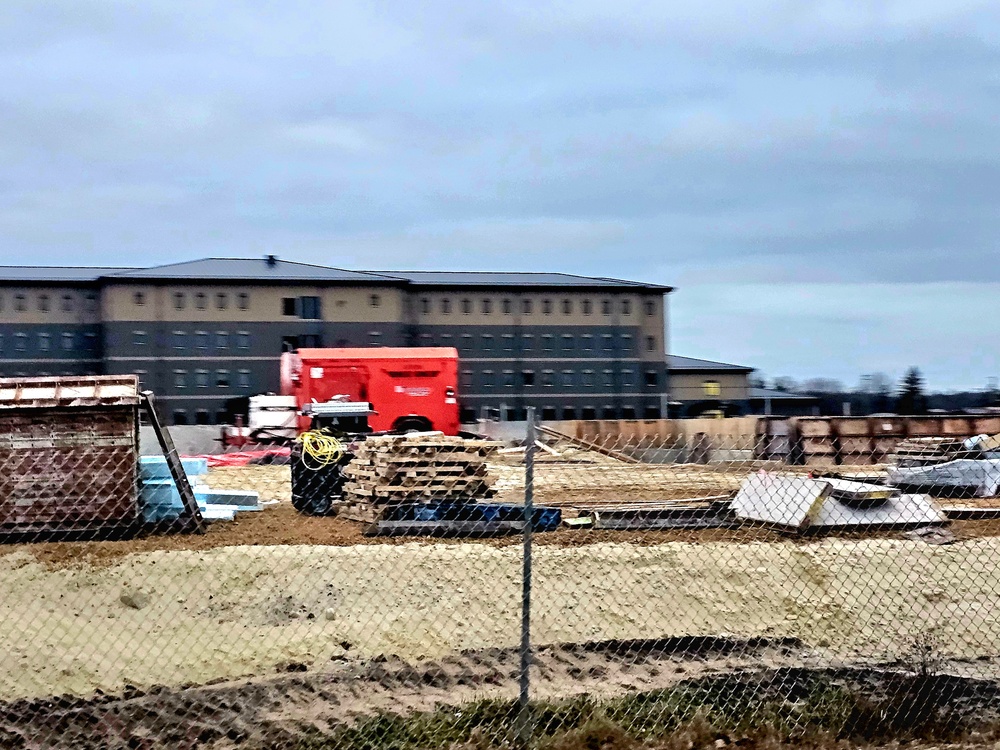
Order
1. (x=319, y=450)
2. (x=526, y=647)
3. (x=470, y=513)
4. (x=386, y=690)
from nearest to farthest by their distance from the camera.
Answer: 1. (x=526, y=647)
2. (x=386, y=690)
3. (x=470, y=513)
4. (x=319, y=450)

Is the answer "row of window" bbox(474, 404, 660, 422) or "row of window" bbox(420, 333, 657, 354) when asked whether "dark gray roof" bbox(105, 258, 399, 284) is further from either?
"row of window" bbox(474, 404, 660, 422)

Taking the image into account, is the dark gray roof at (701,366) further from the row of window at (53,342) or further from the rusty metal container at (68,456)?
the rusty metal container at (68,456)

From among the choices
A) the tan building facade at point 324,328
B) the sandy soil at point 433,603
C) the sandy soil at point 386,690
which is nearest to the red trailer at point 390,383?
the tan building facade at point 324,328

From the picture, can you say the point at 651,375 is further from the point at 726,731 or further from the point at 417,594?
the point at 726,731

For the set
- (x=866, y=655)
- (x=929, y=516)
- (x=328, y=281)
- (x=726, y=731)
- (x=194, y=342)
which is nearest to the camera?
(x=726, y=731)

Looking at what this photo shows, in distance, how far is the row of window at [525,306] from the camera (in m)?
51.3

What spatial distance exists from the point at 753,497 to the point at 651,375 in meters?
38.3

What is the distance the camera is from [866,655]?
880 centimetres

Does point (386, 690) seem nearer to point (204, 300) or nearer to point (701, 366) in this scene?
point (204, 300)

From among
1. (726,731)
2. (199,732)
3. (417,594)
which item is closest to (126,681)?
(199,732)

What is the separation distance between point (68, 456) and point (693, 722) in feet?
26.9

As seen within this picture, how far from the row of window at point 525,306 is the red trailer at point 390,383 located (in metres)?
20.8

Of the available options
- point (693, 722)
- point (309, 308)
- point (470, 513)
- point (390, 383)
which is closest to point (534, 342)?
point (309, 308)

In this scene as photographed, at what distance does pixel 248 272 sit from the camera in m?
49.9
